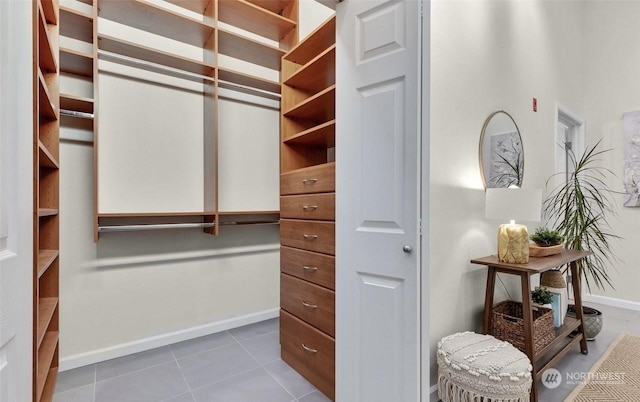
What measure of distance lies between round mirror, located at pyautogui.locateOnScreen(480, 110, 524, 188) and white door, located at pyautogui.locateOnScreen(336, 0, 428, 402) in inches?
46.2

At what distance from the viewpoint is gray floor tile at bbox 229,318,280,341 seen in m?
2.63

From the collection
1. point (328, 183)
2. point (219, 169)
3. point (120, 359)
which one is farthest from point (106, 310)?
point (328, 183)

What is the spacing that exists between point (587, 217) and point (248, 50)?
10.3ft

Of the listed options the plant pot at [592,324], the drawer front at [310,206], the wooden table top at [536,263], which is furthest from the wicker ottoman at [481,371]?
the plant pot at [592,324]

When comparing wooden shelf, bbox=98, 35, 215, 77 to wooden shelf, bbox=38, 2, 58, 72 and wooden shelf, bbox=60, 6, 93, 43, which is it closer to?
wooden shelf, bbox=60, 6, 93, 43

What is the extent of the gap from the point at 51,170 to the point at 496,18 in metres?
3.12

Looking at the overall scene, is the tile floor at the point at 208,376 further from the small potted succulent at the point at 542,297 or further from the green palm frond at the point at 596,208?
the green palm frond at the point at 596,208

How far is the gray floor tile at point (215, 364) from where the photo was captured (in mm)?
1974

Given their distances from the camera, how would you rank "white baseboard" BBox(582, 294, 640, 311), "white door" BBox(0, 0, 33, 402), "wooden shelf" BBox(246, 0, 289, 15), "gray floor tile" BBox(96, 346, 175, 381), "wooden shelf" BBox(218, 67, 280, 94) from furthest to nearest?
1. "white baseboard" BBox(582, 294, 640, 311)
2. "wooden shelf" BBox(246, 0, 289, 15)
3. "wooden shelf" BBox(218, 67, 280, 94)
4. "gray floor tile" BBox(96, 346, 175, 381)
5. "white door" BBox(0, 0, 33, 402)

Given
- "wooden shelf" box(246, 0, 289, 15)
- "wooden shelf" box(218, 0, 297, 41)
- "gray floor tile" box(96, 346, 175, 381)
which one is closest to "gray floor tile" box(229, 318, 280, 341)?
"gray floor tile" box(96, 346, 175, 381)

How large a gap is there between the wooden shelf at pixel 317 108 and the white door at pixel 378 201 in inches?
13.6

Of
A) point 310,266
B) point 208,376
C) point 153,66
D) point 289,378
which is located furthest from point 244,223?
point 153,66

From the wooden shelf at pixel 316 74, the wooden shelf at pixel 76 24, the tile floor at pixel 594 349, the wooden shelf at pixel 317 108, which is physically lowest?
the tile floor at pixel 594 349

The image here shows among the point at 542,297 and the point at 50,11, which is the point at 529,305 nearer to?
the point at 542,297
